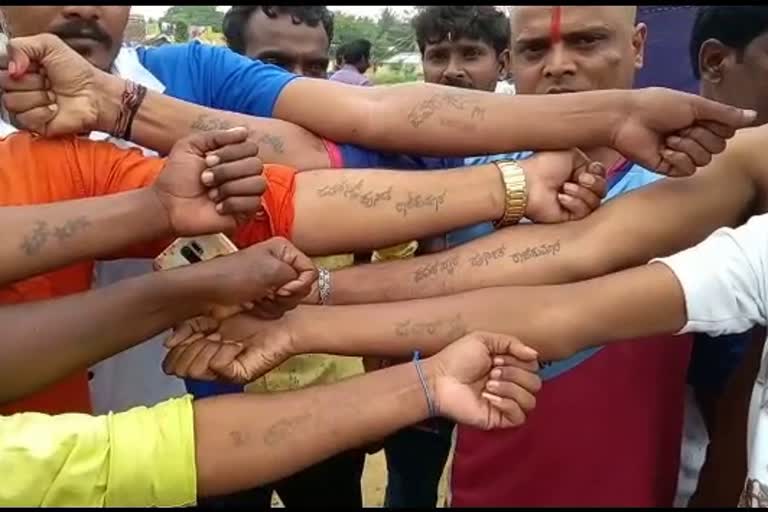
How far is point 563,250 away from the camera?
1.34 metres

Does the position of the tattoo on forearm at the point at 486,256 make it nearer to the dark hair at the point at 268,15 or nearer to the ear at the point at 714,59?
the ear at the point at 714,59

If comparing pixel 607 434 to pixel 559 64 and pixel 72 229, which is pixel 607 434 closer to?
pixel 559 64

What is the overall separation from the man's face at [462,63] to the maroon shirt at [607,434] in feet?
6.08

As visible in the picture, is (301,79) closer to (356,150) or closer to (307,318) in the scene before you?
(356,150)

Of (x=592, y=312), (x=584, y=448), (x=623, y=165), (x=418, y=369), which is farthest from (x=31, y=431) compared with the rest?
(x=623, y=165)

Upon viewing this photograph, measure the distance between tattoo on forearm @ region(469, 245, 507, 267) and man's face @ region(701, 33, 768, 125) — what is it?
39.2 inches

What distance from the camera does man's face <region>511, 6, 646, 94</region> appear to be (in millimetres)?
1740

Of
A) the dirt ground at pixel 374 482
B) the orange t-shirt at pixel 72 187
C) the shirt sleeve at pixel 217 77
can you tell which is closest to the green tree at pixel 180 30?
the dirt ground at pixel 374 482

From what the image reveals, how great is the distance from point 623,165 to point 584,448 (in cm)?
52

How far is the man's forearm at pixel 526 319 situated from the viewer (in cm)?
124

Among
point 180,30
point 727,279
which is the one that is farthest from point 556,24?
point 180,30

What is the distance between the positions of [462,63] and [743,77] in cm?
129

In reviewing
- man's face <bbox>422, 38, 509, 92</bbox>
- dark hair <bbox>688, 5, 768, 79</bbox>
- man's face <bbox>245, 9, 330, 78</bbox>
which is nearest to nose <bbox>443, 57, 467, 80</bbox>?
man's face <bbox>422, 38, 509, 92</bbox>

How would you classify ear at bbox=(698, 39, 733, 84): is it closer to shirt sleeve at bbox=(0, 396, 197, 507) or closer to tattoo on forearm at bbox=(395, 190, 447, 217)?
tattoo on forearm at bbox=(395, 190, 447, 217)
